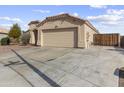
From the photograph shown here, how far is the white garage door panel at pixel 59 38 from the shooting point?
1872 cm

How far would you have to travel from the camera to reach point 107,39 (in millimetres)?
23156

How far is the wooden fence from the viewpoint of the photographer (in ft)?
74.7

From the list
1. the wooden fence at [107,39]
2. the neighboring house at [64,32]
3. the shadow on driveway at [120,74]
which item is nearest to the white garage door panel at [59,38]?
the neighboring house at [64,32]

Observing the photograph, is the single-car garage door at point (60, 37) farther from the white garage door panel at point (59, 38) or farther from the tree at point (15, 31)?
the tree at point (15, 31)

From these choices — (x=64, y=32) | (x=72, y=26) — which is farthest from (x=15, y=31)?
(x=72, y=26)

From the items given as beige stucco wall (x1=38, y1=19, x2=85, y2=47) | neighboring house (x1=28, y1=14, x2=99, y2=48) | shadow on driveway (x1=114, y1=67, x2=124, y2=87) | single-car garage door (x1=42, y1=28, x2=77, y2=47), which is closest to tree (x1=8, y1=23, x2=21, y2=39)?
neighboring house (x1=28, y1=14, x2=99, y2=48)

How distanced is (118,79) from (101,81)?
78 centimetres

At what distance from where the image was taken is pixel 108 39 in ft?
75.7

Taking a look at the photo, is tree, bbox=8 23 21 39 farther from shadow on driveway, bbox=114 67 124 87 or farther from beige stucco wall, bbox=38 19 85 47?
shadow on driveway, bbox=114 67 124 87

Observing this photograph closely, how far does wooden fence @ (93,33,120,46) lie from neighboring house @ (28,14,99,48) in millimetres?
3613

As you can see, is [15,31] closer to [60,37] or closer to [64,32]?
[60,37]

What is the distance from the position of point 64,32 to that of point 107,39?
6.91 meters
